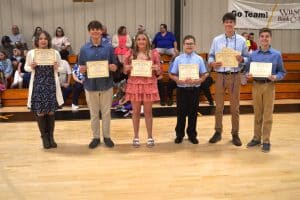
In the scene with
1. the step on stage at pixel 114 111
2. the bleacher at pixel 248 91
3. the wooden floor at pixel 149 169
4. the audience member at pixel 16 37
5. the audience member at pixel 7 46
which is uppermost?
the audience member at pixel 16 37

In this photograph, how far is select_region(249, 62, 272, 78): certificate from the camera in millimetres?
4102

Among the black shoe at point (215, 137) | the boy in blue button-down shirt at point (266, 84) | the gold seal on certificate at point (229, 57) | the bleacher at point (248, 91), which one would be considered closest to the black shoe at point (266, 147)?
the boy in blue button-down shirt at point (266, 84)

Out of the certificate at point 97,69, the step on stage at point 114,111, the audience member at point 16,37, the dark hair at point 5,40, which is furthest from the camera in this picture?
the audience member at point 16,37

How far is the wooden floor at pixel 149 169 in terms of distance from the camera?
10.4 feet

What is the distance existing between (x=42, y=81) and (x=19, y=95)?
316 centimetres

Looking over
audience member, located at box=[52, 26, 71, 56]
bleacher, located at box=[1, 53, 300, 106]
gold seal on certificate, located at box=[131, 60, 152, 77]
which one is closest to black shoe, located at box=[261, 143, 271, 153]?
gold seal on certificate, located at box=[131, 60, 152, 77]

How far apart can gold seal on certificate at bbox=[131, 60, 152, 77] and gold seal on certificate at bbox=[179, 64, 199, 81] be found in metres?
0.39

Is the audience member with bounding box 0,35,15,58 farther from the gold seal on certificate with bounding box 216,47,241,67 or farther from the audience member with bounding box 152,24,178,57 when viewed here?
the gold seal on certificate with bounding box 216,47,241,67

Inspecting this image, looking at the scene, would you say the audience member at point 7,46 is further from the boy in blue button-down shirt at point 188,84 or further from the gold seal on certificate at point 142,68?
the boy in blue button-down shirt at point 188,84

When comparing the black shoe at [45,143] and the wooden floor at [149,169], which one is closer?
the wooden floor at [149,169]

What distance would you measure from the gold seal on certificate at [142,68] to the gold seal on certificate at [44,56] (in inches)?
37.0

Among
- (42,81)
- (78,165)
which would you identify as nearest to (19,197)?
(78,165)

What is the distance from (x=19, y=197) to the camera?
10.1 feet

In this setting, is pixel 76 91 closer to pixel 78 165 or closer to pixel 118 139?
pixel 118 139
